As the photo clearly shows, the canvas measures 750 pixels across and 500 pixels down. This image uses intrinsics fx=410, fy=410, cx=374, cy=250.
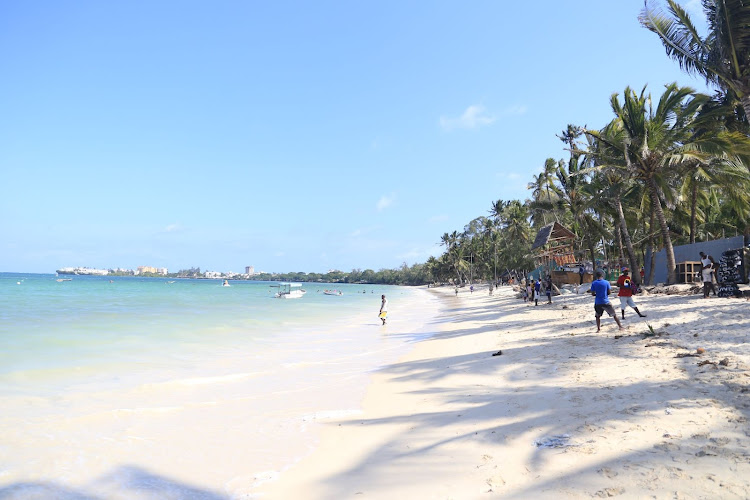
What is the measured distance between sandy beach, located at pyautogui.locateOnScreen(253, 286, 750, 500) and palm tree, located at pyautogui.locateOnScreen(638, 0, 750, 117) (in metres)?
6.25

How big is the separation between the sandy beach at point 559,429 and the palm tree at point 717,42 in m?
6.25

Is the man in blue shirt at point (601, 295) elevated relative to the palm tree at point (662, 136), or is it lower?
lower

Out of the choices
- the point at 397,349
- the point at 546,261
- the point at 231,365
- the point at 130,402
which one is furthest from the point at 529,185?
A: the point at 130,402

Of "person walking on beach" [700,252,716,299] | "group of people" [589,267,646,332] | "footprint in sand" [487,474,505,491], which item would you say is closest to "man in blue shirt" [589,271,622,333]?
"group of people" [589,267,646,332]

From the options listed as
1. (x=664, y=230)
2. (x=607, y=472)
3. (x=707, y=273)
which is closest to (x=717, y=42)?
(x=707, y=273)

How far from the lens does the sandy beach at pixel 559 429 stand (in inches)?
135

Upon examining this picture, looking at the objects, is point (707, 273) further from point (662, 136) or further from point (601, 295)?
point (662, 136)

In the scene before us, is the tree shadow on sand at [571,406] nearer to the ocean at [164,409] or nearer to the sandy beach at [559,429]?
the sandy beach at [559,429]

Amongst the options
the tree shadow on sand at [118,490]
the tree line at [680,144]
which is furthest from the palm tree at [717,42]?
the tree shadow on sand at [118,490]

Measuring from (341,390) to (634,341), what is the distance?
19.7 feet

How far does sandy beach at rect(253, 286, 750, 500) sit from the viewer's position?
11.3ft

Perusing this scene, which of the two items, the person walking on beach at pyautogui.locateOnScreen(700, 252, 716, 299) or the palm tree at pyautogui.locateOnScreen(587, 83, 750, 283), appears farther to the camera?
the palm tree at pyautogui.locateOnScreen(587, 83, 750, 283)

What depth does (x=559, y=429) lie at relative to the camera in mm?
4543

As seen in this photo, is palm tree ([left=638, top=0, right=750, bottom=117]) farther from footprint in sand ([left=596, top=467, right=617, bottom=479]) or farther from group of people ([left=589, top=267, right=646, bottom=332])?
footprint in sand ([left=596, top=467, right=617, bottom=479])
